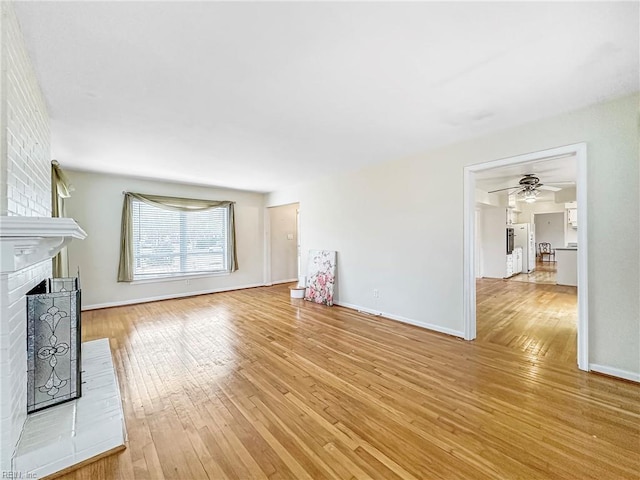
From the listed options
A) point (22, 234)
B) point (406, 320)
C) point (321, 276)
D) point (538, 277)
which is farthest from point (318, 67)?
point (538, 277)

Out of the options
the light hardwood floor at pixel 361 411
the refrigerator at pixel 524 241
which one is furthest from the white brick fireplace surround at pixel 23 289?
the refrigerator at pixel 524 241

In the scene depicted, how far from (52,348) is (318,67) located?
2.80 metres

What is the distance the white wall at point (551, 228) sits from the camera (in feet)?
38.6

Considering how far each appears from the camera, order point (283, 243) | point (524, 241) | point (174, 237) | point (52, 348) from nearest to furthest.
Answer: point (52, 348), point (174, 237), point (283, 243), point (524, 241)

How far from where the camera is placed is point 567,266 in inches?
275

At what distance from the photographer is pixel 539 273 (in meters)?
8.95


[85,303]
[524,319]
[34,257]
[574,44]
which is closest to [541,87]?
[574,44]

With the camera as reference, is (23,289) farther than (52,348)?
No

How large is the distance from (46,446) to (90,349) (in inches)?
69.1

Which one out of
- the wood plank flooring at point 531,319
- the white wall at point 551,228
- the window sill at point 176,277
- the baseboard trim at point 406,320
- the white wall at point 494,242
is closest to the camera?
the wood plank flooring at point 531,319

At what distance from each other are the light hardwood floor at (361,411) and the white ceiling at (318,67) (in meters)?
2.54

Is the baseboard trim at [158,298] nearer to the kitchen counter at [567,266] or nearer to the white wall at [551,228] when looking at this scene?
the kitchen counter at [567,266]

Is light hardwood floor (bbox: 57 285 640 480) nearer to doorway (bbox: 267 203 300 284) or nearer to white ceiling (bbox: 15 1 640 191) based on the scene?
white ceiling (bbox: 15 1 640 191)

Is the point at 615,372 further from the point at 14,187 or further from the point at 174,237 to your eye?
the point at 174,237
